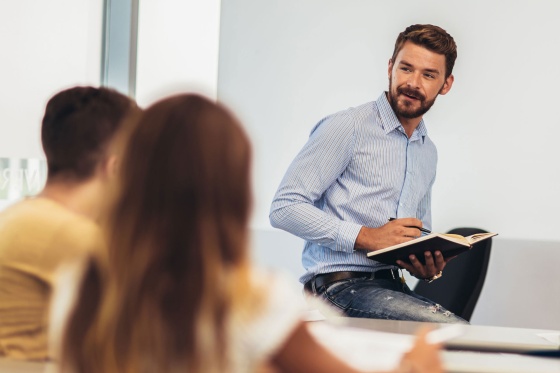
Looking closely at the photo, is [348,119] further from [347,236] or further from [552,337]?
[552,337]

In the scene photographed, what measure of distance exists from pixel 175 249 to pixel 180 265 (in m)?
0.02

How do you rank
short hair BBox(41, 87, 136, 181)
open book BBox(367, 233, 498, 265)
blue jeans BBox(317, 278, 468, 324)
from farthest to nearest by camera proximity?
blue jeans BBox(317, 278, 468, 324) < open book BBox(367, 233, 498, 265) < short hair BBox(41, 87, 136, 181)

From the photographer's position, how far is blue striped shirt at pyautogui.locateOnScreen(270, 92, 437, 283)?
323 centimetres

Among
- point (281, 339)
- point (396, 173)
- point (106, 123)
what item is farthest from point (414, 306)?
point (281, 339)

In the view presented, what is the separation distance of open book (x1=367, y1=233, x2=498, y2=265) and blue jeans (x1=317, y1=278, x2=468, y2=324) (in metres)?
0.12

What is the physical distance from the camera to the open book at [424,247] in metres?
2.87

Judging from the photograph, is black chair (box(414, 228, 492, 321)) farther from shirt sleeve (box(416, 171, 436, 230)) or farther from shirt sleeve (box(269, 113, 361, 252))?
shirt sleeve (box(269, 113, 361, 252))

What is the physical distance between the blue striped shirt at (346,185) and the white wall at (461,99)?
1.08m

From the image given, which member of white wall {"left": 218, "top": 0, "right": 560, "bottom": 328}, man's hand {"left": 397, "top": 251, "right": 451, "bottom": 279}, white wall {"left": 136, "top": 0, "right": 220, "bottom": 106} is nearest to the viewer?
man's hand {"left": 397, "top": 251, "right": 451, "bottom": 279}

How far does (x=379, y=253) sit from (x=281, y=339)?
67.4 inches

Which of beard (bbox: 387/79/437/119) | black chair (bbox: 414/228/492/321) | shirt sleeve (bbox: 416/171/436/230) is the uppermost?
beard (bbox: 387/79/437/119)

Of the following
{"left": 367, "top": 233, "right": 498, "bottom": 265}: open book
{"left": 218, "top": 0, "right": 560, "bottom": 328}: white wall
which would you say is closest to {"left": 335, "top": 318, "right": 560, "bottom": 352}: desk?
{"left": 367, "top": 233, "right": 498, "bottom": 265}: open book

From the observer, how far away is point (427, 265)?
3.15m

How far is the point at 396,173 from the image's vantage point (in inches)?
134
